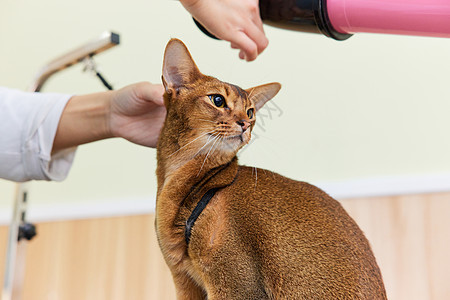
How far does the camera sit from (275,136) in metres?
1.36

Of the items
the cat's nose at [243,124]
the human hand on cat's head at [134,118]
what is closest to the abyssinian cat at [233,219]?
the cat's nose at [243,124]

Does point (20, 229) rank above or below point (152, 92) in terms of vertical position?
below

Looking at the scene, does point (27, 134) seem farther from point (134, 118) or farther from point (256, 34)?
point (256, 34)

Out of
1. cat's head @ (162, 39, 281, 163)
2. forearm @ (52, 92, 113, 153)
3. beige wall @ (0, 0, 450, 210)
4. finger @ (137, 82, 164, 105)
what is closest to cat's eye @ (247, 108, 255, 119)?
cat's head @ (162, 39, 281, 163)

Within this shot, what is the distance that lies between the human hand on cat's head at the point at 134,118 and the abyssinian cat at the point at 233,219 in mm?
225

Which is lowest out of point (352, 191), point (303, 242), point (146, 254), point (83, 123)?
point (146, 254)

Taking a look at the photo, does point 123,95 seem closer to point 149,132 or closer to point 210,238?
point 149,132

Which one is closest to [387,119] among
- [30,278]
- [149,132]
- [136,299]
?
[149,132]

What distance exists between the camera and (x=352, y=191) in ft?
4.28

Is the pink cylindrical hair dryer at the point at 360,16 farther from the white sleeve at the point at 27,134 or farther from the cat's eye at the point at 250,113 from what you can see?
the white sleeve at the point at 27,134

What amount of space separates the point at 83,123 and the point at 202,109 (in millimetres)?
459

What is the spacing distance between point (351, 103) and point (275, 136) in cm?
22

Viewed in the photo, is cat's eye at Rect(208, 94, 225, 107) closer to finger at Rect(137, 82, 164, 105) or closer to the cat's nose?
the cat's nose

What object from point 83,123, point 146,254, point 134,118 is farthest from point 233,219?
Result: point 146,254
